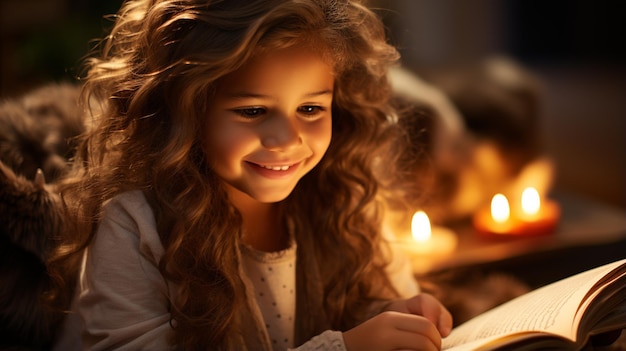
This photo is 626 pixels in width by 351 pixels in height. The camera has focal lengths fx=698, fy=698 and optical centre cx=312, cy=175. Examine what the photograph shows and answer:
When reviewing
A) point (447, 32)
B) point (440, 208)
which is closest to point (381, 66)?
point (440, 208)

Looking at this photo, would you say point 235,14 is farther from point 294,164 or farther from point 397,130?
point 397,130

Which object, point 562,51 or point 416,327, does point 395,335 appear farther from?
point 562,51

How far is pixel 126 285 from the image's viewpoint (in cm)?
87

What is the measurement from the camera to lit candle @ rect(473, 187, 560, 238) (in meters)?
1.67

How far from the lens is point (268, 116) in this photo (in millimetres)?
855

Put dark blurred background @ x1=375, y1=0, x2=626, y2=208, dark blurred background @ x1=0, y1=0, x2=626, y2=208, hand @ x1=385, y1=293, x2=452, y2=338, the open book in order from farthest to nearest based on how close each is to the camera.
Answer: dark blurred background @ x1=375, y1=0, x2=626, y2=208 → dark blurred background @ x1=0, y1=0, x2=626, y2=208 → hand @ x1=385, y1=293, x2=452, y2=338 → the open book

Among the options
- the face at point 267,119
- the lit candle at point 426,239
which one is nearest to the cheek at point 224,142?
the face at point 267,119

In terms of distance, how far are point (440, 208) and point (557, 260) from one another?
300 millimetres

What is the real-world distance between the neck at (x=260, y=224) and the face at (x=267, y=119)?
8 centimetres

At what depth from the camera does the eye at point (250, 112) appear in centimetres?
85

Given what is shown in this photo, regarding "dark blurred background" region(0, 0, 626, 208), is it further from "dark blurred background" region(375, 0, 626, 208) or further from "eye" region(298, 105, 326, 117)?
"eye" region(298, 105, 326, 117)

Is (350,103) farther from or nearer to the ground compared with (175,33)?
nearer to the ground

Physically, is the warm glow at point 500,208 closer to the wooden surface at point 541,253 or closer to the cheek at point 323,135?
the wooden surface at point 541,253

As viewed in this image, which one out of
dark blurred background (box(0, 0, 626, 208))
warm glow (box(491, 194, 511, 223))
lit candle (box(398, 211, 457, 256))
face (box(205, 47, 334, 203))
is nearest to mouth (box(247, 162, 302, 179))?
face (box(205, 47, 334, 203))
